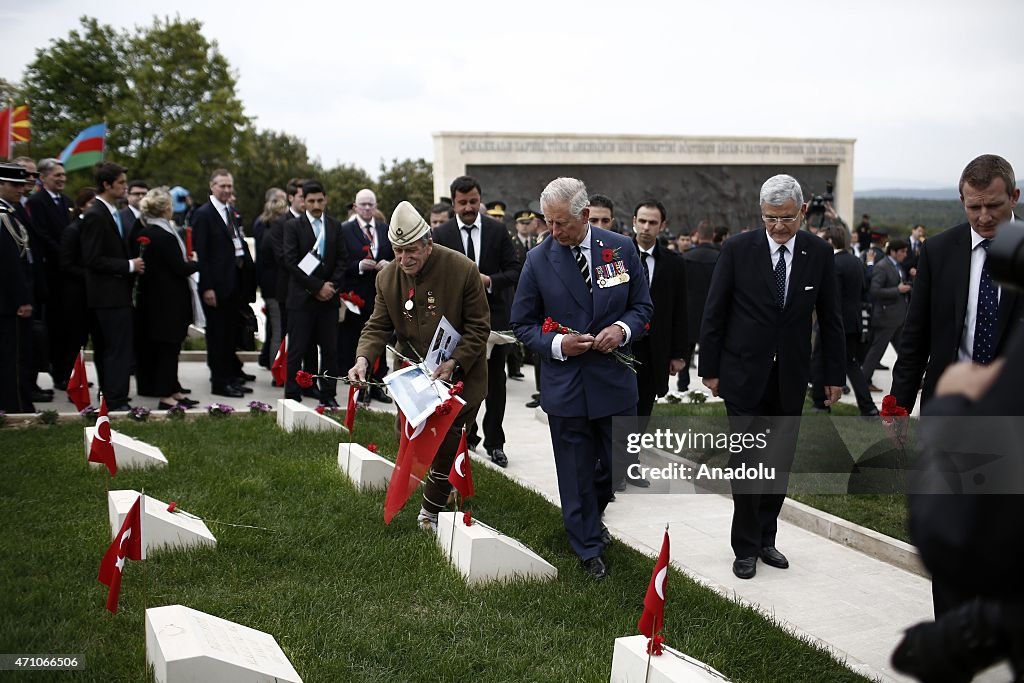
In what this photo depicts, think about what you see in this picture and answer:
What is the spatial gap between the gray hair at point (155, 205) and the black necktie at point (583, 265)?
6069mm

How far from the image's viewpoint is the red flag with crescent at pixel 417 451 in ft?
19.8

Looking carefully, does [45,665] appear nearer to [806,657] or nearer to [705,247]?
[806,657]

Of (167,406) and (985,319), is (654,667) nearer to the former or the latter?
(985,319)

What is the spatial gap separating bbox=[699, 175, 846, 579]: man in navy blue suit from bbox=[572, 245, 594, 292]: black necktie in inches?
32.9

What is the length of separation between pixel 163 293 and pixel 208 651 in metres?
7.31

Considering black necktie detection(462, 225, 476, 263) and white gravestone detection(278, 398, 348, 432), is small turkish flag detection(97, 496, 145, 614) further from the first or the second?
black necktie detection(462, 225, 476, 263)

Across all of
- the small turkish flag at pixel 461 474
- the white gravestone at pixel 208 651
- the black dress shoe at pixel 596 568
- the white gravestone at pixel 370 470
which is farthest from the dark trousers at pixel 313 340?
the white gravestone at pixel 208 651

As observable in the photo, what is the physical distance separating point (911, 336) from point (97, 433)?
16.2 ft

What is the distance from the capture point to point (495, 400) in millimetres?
8867

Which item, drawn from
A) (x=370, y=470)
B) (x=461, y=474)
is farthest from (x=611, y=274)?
(x=370, y=470)

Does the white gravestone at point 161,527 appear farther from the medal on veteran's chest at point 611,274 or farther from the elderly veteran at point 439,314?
the medal on veteran's chest at point 611,274

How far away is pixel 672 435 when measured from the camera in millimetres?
9992

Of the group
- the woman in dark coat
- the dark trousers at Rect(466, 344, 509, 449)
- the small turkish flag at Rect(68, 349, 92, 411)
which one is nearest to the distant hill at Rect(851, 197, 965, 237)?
the dark trousers at Rect(466, 344, 509, 449)

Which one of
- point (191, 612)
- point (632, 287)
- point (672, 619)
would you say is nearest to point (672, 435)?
point (632, 287)
